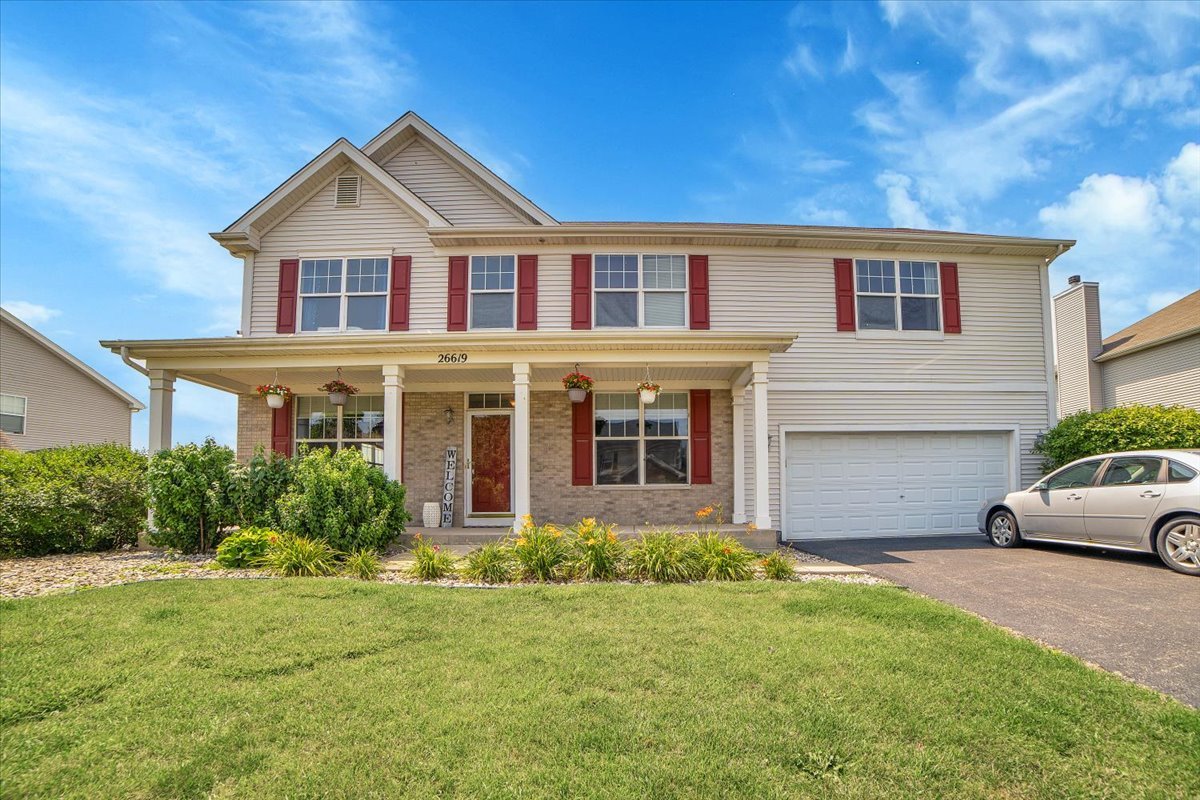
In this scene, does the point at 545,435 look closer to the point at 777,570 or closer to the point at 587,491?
the point at 587,491

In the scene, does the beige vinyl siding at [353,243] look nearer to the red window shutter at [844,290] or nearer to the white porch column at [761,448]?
the white porch column at [761,448]

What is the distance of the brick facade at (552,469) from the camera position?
1177cm

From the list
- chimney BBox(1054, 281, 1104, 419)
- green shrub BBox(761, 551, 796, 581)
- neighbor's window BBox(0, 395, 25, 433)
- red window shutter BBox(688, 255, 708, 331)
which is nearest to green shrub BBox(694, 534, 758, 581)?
green shrub BBox(761, 551, 796, 581)

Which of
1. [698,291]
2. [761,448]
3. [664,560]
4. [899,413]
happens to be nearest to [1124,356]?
[899,413]

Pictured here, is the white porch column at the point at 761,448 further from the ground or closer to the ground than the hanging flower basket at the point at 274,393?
closer to the ground

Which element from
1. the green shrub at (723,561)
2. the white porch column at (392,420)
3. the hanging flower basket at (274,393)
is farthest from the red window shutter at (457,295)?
the green shrub at (723,561)

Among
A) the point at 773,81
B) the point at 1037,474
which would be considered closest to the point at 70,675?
the point at 773,81

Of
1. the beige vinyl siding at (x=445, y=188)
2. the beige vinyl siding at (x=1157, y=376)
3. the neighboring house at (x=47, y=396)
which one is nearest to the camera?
Result: the beige vinyl siding at (x=445, y=188)

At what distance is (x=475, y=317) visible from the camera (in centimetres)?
1207

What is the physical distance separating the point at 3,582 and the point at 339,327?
637cm

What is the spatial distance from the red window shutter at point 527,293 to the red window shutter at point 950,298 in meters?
8.10

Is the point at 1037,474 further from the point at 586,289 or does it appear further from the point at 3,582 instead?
the point at 3,582

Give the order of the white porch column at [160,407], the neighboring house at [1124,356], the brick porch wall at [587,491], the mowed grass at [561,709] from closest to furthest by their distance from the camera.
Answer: the mowed grass at [561,709]
the white porch column at [160,407]
the brick porch wall at [587,491]
the neighboring house at [1124,356]

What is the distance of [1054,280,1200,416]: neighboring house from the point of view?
551 inches
